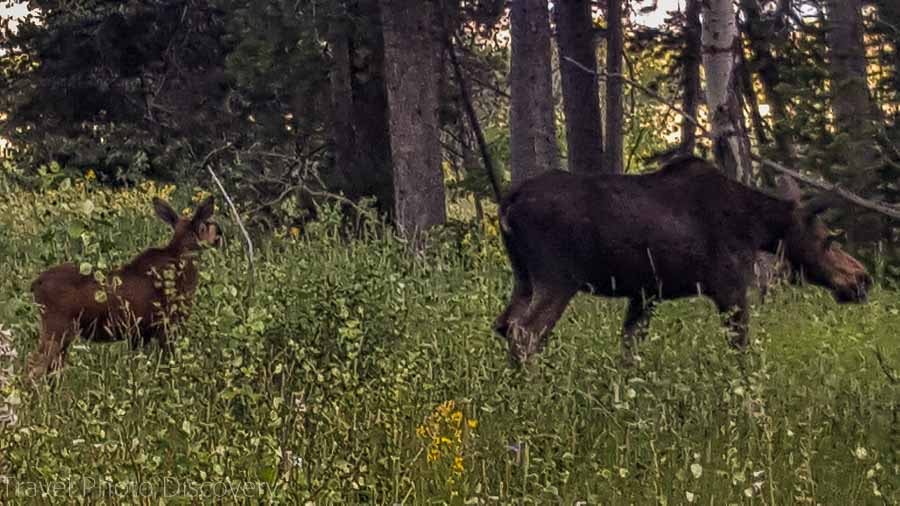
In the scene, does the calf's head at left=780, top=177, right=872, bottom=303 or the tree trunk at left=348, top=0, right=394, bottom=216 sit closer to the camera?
the calf's head at left=780, top=177, right=872, bottom=303

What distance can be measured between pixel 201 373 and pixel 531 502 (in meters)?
1.75

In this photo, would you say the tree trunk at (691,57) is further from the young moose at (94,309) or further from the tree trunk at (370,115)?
the young moose at (94,309)

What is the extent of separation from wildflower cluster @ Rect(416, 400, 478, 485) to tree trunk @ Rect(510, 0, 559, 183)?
888 cm

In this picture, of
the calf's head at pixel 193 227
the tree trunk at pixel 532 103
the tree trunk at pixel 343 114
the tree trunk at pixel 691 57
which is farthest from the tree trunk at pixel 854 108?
the calf's head at pixel 193 227

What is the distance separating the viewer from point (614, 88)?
19.0 metres

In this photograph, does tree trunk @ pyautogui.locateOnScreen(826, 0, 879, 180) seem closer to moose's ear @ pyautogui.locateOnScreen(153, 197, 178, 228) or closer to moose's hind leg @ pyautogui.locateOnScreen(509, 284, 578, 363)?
moose's hind leg @ pyautogui.locateOnScreen(509, 284, 578, 363)

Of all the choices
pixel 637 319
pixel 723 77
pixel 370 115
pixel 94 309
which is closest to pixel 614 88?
pixel 370 115

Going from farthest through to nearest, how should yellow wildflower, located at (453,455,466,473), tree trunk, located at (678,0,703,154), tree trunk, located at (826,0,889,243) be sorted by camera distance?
tree trunk, located at (678,0,703,154), tree trunk, located at (826,0,889,243), yellow wildflower, located at (453,455,466,473)

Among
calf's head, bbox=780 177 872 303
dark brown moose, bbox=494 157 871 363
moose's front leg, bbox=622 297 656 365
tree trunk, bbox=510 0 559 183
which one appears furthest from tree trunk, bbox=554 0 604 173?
moose's front leg, bbox=622 297 656 365

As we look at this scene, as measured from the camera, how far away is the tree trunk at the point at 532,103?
15016 millimetres

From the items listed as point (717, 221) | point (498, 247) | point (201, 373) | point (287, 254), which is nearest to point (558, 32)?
point (498, 247)

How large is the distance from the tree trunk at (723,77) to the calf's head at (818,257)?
729 mm

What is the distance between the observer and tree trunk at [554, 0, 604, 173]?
16.0 m

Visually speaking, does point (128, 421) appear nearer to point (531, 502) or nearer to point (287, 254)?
point (531, 502)
